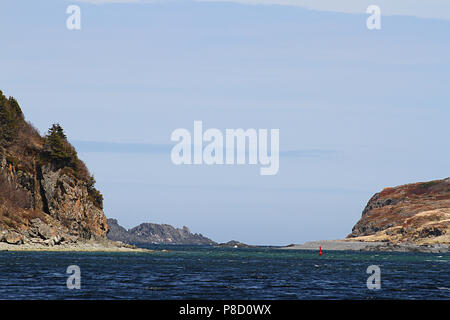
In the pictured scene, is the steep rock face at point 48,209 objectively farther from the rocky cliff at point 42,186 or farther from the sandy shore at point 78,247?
the sandy shore at point 78,247

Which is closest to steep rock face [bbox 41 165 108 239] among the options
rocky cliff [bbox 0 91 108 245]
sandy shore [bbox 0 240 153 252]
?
rocky cliff [bbox 0 91 108 245]

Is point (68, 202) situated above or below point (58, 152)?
below

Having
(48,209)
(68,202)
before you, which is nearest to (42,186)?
(48,209)

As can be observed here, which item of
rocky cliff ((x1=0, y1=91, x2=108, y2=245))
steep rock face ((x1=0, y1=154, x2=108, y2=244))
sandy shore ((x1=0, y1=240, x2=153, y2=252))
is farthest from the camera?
rocky cliff ((x1=0, y1=91, x2=108, y2=245))

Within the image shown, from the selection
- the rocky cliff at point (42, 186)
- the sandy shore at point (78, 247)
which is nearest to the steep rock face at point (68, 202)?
the rocky cliff at point (42, 186)

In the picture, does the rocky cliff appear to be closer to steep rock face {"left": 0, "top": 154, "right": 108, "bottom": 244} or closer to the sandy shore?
steep rock face {"left": 0, "top": 154, "right": 108, "bottom": 244}

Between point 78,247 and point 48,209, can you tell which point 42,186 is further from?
point 78,247

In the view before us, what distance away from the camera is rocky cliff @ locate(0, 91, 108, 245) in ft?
481

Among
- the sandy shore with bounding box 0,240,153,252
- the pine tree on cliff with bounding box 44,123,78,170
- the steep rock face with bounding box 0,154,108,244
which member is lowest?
the sandy shore with bounding box 0,240,153,252

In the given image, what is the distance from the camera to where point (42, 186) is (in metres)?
162

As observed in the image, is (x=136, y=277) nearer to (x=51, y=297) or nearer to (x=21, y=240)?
(x=51, y=297)
